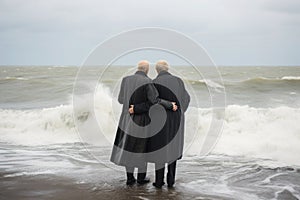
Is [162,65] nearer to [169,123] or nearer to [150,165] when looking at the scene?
[169,123]

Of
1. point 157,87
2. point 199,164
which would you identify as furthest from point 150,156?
point 199,164

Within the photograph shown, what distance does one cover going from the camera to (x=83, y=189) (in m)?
5.40

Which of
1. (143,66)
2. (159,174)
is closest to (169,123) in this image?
(159,174)

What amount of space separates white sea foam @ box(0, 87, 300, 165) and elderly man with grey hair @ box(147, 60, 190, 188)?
1282mm

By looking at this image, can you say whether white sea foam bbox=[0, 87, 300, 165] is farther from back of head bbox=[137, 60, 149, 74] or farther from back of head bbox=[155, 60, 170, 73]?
back of head bbox=[155, 60, 170, 73]

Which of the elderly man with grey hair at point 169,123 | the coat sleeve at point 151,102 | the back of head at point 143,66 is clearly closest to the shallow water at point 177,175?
the elderly man with grey hair at point 169,123

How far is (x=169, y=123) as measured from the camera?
17.7ft

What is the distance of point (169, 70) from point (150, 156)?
1083 millimetres

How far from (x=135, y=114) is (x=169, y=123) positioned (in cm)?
42

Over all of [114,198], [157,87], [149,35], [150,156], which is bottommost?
[114,198]

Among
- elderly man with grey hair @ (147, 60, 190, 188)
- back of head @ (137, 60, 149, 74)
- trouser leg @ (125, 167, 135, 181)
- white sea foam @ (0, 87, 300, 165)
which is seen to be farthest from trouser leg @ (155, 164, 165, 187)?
white sea foam @ (0, 87, 300, 165)

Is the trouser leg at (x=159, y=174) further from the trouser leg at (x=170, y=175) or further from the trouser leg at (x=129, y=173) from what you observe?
the trouser leg at (x=129, y=173)

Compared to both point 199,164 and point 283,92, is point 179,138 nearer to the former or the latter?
point 199,164

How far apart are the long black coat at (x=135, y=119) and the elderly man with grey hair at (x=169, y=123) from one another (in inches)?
5.6
